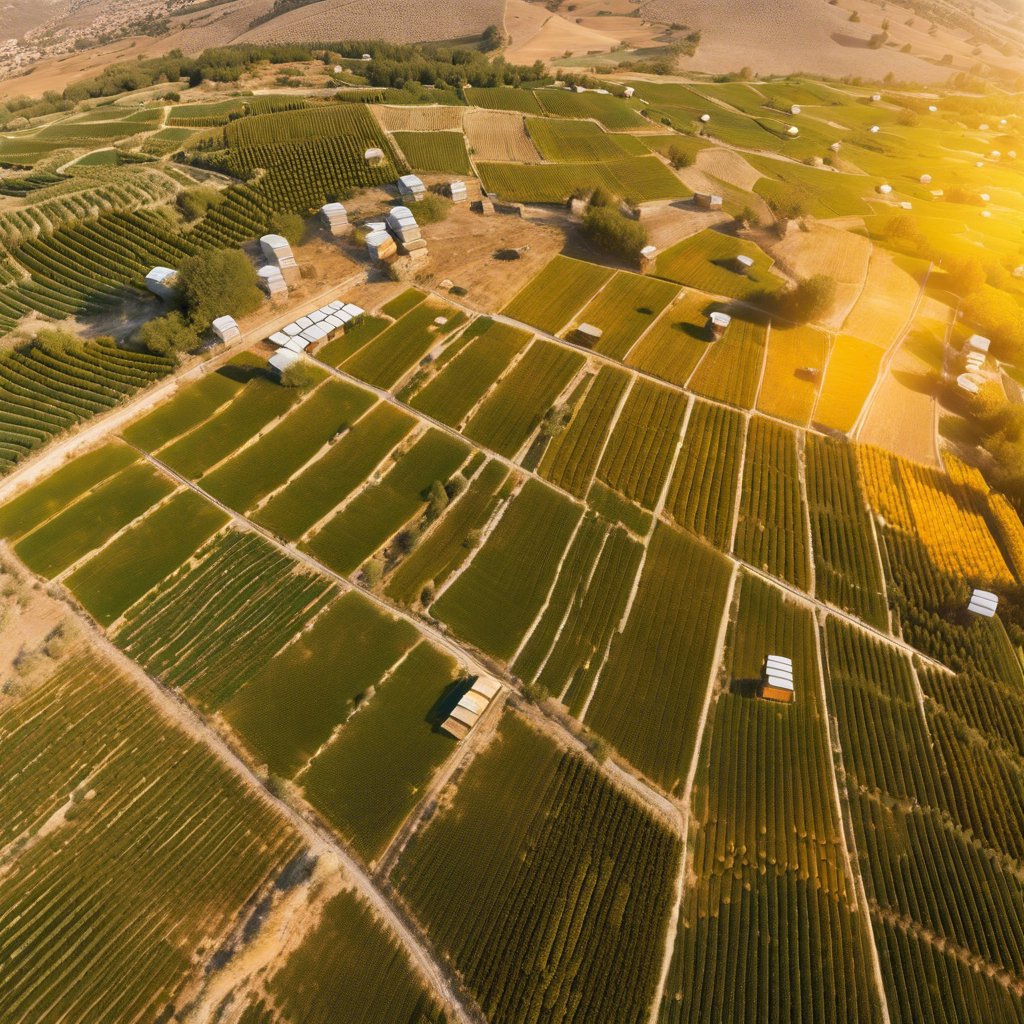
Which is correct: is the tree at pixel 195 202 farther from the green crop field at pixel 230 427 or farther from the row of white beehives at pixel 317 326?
the green crop field at pixel 230 427

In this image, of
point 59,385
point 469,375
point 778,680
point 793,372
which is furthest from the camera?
point 793,372

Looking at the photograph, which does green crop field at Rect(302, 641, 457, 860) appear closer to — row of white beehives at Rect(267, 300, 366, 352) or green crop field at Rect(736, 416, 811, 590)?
green crop field at Rect(736, 416, 811, 590)

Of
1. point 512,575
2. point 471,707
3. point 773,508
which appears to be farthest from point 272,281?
point 773,508

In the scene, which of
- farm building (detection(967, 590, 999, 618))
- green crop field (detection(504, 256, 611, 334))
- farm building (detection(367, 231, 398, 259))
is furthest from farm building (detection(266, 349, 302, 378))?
farm building (detection(967, 590, 999, 618))

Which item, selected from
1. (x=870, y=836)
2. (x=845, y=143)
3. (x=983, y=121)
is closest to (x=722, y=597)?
(x=870, y=836)

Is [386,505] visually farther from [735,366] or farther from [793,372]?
[793,372]

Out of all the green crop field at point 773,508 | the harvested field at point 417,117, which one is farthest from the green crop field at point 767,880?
the harvested field at point 417,117
